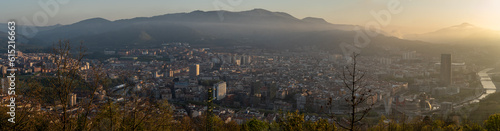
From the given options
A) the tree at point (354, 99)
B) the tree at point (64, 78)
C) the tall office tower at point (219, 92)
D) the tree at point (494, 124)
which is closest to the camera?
the tree at point (354, 99)

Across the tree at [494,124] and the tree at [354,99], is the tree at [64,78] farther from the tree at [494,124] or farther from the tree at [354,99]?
the tree at [494,124]

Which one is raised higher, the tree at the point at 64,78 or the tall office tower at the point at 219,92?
the tree at the point at 64,78

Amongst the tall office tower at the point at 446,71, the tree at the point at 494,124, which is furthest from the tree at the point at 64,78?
the tall office tower at the point at 446,71

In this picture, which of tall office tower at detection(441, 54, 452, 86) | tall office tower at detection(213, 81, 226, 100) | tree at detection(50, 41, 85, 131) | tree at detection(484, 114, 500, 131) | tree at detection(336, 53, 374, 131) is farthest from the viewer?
tall office tower at detection(441, 54, 452, 86)

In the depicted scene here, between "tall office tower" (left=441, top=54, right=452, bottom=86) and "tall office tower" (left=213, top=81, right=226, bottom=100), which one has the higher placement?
"tall office tower" (left=441, top=54, right=452, bottom=86)

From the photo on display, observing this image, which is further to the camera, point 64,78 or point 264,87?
point 264,87

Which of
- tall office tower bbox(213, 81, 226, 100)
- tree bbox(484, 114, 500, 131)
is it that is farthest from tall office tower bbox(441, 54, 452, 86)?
tree bbox(484, 114, 500, 131)

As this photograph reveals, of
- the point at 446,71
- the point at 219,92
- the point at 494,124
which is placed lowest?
the point at 219,92

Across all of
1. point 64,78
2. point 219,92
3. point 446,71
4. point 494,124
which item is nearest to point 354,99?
point 64,78

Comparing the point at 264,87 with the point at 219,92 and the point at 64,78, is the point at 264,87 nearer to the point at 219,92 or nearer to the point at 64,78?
the point at 219,92

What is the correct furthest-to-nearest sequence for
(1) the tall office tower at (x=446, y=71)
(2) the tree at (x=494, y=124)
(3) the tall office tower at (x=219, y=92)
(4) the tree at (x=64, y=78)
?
(1) the tall office tower at (x=446, y=71), (3) the tall office tower at (x=219, y=92), (2) the tree at (x=494, y=124), (4) the tree at (x=64, y=78)

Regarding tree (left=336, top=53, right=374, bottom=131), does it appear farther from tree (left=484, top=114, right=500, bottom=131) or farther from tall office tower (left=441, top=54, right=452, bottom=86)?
tall office tower (left=441, top=54, right=452, bottom=86)
